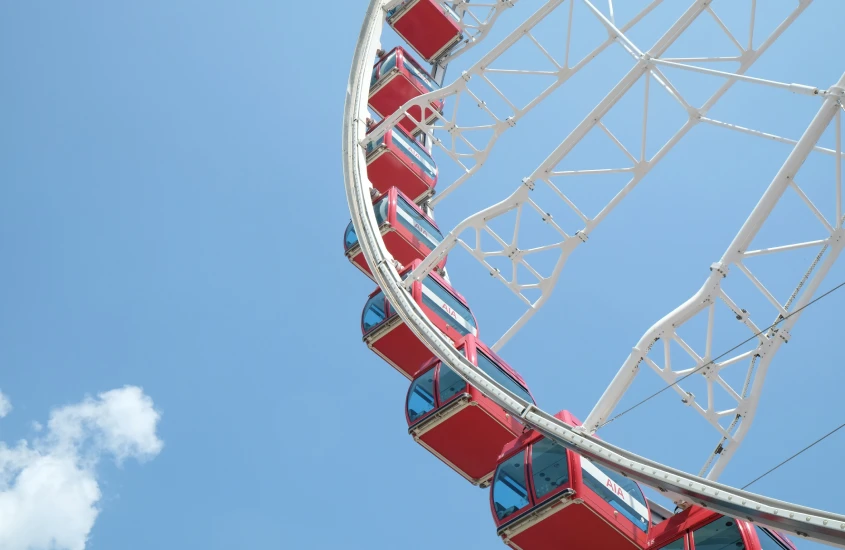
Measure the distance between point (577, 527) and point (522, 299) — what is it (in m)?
4.78

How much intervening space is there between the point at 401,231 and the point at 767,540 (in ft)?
29.8

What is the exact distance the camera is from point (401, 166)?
19031mm

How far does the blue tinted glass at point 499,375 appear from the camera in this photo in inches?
538

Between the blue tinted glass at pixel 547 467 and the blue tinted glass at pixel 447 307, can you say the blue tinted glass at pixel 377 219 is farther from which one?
the blue tinted glass at pixel 547 467

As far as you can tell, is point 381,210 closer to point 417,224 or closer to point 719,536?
point 417,224

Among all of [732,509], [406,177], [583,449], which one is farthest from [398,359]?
[732,509]

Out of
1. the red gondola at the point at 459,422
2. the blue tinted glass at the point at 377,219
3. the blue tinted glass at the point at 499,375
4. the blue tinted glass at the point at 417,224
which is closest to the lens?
the red gondola at the point at 459,422

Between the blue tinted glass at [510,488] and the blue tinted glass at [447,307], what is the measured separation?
4373 mm

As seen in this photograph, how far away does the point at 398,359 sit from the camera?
15.9 metres

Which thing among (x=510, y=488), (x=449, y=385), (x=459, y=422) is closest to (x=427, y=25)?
(x=449, y=385)

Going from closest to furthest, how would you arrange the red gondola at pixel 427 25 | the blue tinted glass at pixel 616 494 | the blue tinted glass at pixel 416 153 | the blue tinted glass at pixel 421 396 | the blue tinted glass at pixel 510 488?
1. the blue tinted glass at pixel 616 494
2. the blue tinted glass at pixel 510 488
3. the blue tinted glass at pixel 421 396
4. the blue tinted glass at pixel 416 153
5. the red gondola at pixel 427 25

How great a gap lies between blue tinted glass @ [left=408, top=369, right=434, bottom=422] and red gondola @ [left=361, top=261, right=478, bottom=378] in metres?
1.52

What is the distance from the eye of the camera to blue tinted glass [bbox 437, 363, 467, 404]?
508 inches

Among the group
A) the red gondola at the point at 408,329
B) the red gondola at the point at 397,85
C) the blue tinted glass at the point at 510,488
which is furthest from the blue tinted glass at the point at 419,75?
the blue tinted glass at the point at 510,488
